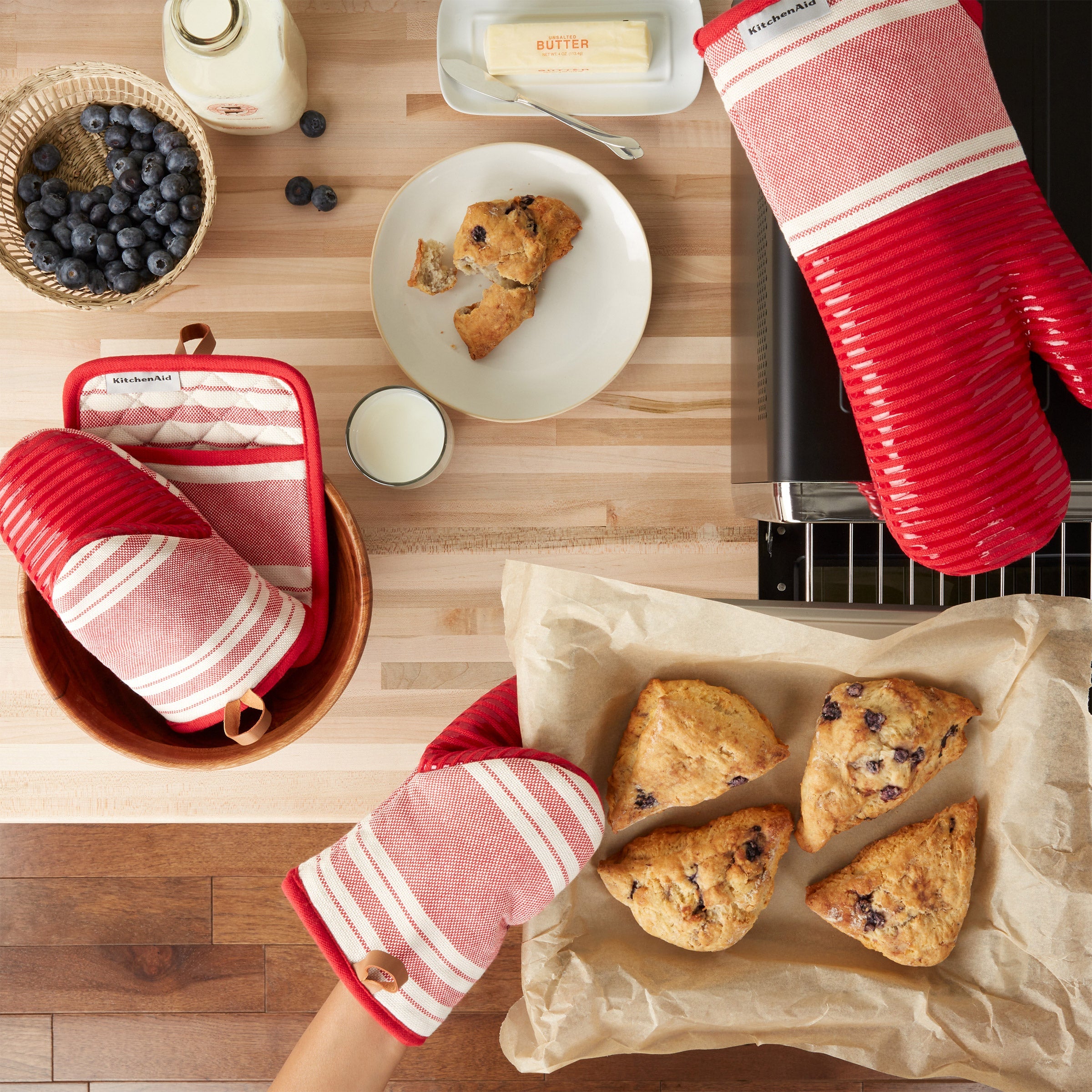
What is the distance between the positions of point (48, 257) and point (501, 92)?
56 centimetres

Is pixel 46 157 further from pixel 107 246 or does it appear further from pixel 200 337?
pixel 200 337

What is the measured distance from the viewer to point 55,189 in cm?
97

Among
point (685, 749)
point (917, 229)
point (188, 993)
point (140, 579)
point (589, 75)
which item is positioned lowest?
point (188, 993)

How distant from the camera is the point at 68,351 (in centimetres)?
106

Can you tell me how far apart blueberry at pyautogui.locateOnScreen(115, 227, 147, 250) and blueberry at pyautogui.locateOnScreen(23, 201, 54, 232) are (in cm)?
9

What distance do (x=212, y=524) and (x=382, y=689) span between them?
306 mm

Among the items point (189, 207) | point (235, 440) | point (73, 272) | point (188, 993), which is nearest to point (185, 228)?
point (189, 207)

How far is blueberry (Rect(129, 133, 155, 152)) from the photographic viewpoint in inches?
38.3

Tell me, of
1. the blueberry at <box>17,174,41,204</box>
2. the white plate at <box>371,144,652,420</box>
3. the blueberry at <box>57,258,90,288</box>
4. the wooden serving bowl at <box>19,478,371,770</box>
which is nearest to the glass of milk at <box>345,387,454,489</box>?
the white plate at <box>371,144,652,420</box>

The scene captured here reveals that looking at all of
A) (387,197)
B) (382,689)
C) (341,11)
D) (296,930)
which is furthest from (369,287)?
(296,930)

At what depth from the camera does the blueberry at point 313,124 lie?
1.01m

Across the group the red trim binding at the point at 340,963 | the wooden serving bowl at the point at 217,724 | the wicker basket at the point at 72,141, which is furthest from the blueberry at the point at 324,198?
the red trim binding at the point at 340,963

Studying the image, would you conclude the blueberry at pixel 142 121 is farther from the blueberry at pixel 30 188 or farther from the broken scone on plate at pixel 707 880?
the broken scone on plate at pixel 707 880

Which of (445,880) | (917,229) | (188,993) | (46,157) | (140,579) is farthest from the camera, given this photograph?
(188,993)
